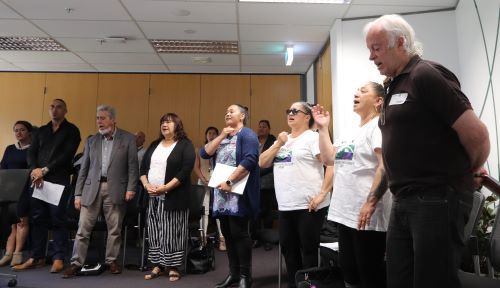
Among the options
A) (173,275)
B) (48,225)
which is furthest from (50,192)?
(173,275)

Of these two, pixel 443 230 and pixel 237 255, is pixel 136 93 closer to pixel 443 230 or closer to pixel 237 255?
pixel 237 255

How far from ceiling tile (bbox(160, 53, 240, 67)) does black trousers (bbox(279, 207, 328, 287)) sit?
3496mm

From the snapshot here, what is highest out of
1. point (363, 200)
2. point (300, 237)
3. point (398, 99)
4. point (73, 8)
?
point (73, 8)

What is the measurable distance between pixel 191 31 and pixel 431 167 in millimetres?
3737

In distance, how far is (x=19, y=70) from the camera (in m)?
6.05

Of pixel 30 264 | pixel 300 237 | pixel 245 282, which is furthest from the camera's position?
pixel 30 264

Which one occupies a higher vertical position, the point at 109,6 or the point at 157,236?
the point at 109,6

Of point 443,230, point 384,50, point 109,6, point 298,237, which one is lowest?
point 298,237

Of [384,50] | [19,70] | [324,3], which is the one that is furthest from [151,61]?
[384,50]

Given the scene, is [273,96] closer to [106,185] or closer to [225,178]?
[106,185]

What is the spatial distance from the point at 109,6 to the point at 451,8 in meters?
3.55

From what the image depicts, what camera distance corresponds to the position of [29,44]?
4.83 m

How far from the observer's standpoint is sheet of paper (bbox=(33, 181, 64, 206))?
3.22 m

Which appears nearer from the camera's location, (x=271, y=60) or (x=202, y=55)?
(x=202, y=55)
